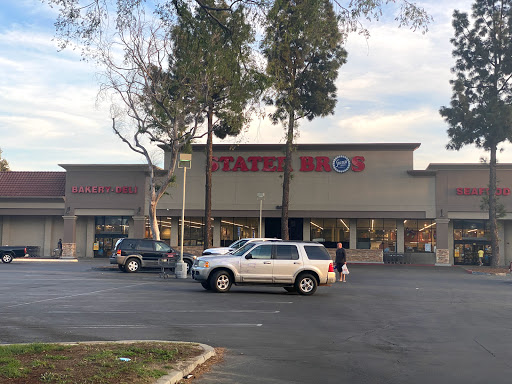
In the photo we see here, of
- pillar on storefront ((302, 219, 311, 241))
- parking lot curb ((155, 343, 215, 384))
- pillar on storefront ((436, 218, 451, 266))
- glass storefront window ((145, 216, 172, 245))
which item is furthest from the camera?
glass storefront window ((145, 216, 172, 245))

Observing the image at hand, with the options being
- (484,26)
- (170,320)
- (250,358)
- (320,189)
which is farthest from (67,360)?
(484,26)

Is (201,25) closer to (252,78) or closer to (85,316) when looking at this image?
(252,78)

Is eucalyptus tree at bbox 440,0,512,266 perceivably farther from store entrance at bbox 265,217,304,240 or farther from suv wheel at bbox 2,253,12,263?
suv wheel at bbox 2,253,12,263

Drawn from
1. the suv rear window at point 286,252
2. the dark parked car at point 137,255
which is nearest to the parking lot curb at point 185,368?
the suv rear window at point 286,252

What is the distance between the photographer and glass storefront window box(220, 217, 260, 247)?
161ft

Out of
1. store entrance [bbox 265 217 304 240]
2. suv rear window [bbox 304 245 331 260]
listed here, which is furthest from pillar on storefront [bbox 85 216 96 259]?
suv rear window [bbox 304 245 331 260]

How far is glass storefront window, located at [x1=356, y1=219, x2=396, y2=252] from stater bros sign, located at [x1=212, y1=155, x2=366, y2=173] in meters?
4.93

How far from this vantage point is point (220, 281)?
19.1 metres

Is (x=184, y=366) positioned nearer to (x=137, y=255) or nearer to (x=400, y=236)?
(x=137, y=255)

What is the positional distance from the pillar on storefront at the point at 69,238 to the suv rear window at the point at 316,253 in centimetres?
3372

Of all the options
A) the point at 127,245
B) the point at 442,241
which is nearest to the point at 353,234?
the point at 442,241

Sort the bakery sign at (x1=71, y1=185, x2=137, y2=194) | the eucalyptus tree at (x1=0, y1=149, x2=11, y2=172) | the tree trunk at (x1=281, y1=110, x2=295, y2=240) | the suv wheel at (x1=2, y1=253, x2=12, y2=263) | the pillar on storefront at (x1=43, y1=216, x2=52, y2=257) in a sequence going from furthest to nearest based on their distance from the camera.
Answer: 1. the eucalyptus tree at (x1=0, y1=149, x2=11, y2=172)
2. the pillar on storefront at (x1=43, y1=216, x2=52, y2=257)
3. the bakery sign at (x1=71, y1=185, x2=137, y2=194)
4. the tree trunk at (x1=281, y1=110, x2=295, y2=240)
5. the suv wheel at (x1=2, y1=253, x2=12, y2=263)

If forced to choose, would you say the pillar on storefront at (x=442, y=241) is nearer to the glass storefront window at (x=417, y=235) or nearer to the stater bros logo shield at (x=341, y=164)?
the glass storefront window at (x=417, y=235)

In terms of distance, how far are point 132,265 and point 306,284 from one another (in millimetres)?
12773
